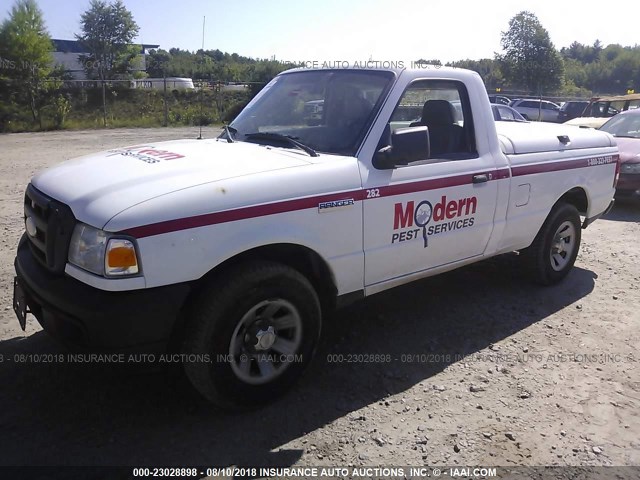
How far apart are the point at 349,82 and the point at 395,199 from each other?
101cm

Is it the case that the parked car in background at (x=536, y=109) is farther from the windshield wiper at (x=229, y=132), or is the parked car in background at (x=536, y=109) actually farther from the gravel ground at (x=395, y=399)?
the windshield wiper at (x=229, y=132)

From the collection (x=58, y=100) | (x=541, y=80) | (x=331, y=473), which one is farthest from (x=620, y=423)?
(x=541, y=80)

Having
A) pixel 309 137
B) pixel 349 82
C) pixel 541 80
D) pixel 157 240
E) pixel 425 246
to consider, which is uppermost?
pixel 541 80

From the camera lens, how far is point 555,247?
541 cm

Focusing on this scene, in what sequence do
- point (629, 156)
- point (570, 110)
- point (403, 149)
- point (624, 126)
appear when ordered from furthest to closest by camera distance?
point (570, 110) → point (624, 126) → point (629, 156) → point (403, 149)

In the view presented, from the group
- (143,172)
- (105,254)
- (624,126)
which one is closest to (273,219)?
(143,172)

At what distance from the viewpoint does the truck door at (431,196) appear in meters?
3.61

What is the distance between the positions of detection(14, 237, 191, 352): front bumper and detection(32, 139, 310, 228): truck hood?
0.38m

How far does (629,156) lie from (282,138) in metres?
7.51

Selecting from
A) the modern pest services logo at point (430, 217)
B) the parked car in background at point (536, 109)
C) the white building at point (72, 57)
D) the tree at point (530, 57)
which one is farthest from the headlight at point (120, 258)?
the tree at point (530, 57)

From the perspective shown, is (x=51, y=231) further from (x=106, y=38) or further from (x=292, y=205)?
(x=106, y=38)

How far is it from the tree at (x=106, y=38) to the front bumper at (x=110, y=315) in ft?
143

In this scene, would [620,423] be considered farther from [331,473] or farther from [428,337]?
[331,473]

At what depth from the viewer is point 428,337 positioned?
4316 mm
